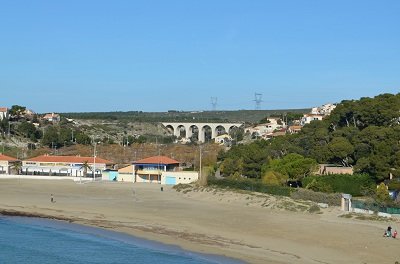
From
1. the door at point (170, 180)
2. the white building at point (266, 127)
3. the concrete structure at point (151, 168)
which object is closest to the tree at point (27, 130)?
the white building at point (266, 127)

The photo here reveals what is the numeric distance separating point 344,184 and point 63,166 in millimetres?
42795

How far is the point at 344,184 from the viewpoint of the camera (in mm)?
50750

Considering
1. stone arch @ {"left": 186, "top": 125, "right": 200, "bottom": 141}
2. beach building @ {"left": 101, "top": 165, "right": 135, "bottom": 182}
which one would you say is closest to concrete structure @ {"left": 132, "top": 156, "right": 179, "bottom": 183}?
beach building @ {"left": 101, "top": 165, "right": 135, "bottom": 182}

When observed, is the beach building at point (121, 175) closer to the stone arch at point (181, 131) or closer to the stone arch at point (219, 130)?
the stone arch at point (219, 130)

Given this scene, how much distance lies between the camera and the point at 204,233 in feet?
126

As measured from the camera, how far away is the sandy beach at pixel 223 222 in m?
31.8

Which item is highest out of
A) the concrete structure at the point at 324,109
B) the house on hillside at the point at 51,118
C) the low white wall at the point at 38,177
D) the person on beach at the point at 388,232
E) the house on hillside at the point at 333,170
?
the concrete structure at the point at 324,109

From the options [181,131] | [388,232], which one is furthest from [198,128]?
[388,232]

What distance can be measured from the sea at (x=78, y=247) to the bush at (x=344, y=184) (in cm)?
1802

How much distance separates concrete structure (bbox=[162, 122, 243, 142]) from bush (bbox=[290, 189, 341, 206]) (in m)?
112

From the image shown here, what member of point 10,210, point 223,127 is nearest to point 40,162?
point 10,210

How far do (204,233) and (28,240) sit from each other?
1019 cm

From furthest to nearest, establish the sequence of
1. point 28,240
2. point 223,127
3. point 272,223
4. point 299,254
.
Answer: point 223,127 → point 272,223 → point 28,240 → point 299,254

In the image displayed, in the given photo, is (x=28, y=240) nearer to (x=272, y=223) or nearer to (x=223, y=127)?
(x=272, y=223)
